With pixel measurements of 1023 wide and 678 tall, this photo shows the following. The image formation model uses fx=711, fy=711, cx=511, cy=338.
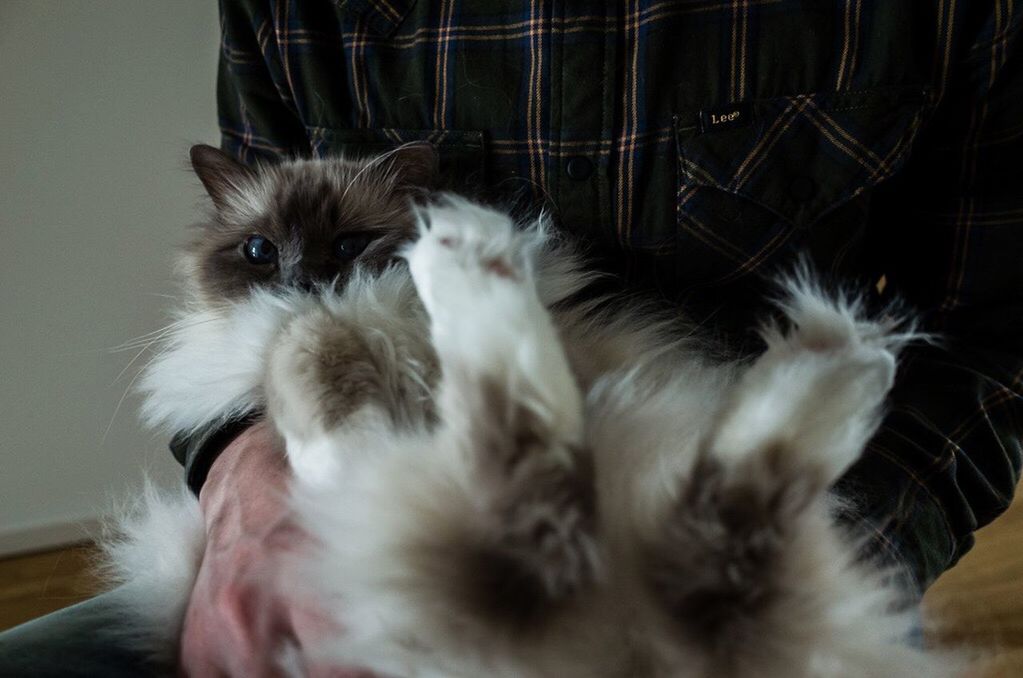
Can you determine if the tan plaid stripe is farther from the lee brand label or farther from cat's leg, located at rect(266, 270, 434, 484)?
cat's leg, located at rect(266, 270, 434, 484)

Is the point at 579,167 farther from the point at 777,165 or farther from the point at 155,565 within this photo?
the point at 155,565

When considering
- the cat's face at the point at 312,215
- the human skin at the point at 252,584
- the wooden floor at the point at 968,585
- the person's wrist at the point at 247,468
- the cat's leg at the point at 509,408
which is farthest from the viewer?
the wooden floor at the point at 968,585

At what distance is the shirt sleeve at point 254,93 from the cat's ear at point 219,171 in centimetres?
10

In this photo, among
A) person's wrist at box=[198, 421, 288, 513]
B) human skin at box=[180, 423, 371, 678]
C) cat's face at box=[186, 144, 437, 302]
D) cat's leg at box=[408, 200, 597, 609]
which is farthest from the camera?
cat's face at box=[186, 144, 437, 302]

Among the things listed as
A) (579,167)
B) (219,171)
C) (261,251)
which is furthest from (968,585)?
(219,171)

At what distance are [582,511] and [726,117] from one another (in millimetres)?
657

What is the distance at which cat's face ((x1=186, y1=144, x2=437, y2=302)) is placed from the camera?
1048mm

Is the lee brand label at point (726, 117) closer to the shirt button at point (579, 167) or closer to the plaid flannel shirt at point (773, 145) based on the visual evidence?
the plaid flannel shirt at point (773, 145)

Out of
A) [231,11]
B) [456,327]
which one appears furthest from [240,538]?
[231,11]

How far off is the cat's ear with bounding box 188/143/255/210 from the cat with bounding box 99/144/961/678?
0.50 m

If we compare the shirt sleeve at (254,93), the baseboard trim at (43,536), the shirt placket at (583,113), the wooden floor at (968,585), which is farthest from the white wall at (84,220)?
the shirt placket at (583,113)

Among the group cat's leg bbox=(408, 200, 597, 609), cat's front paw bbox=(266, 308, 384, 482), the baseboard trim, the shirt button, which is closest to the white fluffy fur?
cat's front paw bbox=(266, 308, 384, 482)

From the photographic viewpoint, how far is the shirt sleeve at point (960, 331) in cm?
90

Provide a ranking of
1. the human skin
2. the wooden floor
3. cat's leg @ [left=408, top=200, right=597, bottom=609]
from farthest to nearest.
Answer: the wooden floor, the human skin, cat's leg @ [left=408, top=200, right=597, bottom=609]
